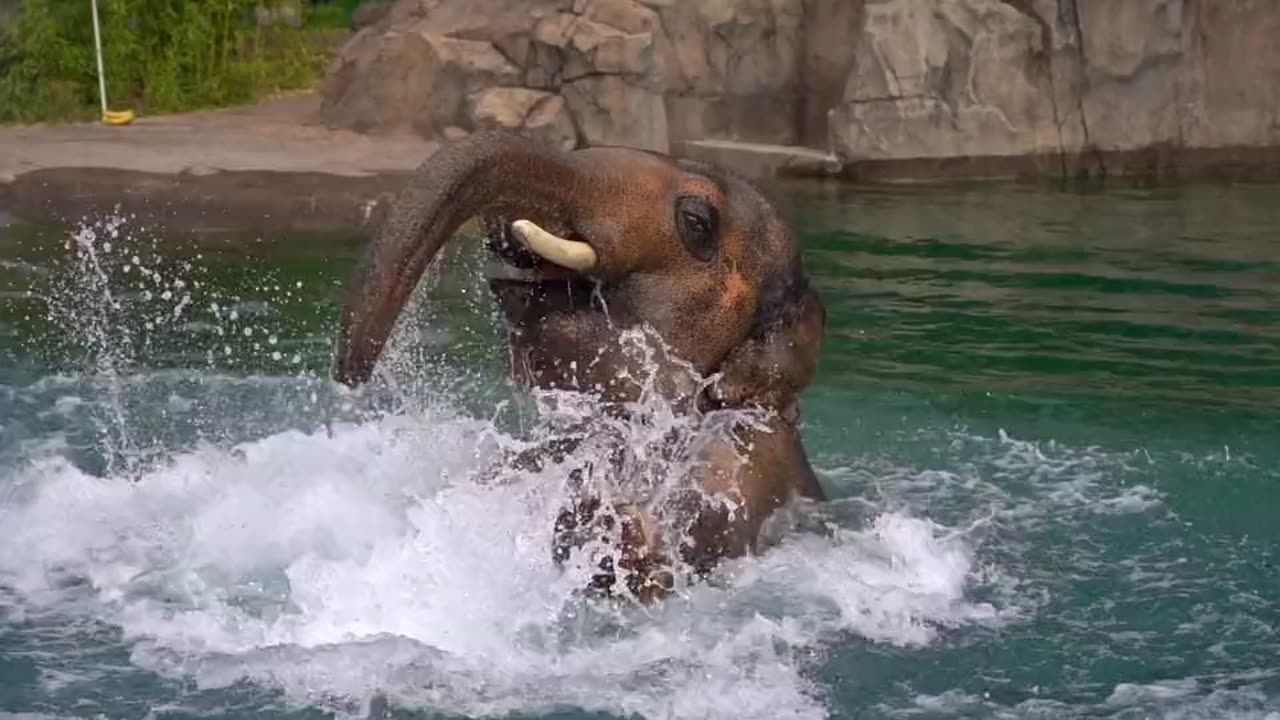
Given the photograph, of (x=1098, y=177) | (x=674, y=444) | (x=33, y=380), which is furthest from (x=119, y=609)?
(x=1098, y=177)

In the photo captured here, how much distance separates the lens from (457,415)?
679 centimetres

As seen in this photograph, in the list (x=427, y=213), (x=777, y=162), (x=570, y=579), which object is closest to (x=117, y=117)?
(x=777, y=162)

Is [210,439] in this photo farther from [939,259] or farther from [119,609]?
[939,259]

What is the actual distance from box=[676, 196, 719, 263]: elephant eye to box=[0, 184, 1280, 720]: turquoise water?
714mm

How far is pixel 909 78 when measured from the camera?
1452 cm

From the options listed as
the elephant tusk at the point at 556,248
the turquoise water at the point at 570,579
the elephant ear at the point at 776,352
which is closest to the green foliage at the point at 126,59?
the turquoise water at the point at 570,579

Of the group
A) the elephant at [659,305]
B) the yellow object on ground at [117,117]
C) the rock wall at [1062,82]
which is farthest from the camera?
the yellow object on ground at [117,117]

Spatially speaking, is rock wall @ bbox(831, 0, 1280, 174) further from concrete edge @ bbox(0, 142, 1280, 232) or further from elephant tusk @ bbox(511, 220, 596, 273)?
elephant tusk @ bbox(511, 220, 596, 273)

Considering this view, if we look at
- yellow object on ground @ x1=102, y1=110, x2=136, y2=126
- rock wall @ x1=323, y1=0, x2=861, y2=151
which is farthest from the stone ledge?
yellow object on ground @ x1=102, y1=110, x2=136, y2=126

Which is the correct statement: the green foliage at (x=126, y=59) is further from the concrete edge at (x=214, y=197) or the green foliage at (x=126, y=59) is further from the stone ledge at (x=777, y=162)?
the stone ledge at (x=777, y=162)

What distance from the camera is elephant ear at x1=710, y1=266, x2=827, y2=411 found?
5398 millimetres

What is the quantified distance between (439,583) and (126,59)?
39.1 feet

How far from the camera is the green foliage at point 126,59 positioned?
52.4ft

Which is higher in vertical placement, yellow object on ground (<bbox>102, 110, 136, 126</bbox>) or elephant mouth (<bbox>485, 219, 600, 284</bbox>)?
elephant mouth (<bbox>485, 219, 600, 284</bbox>)
